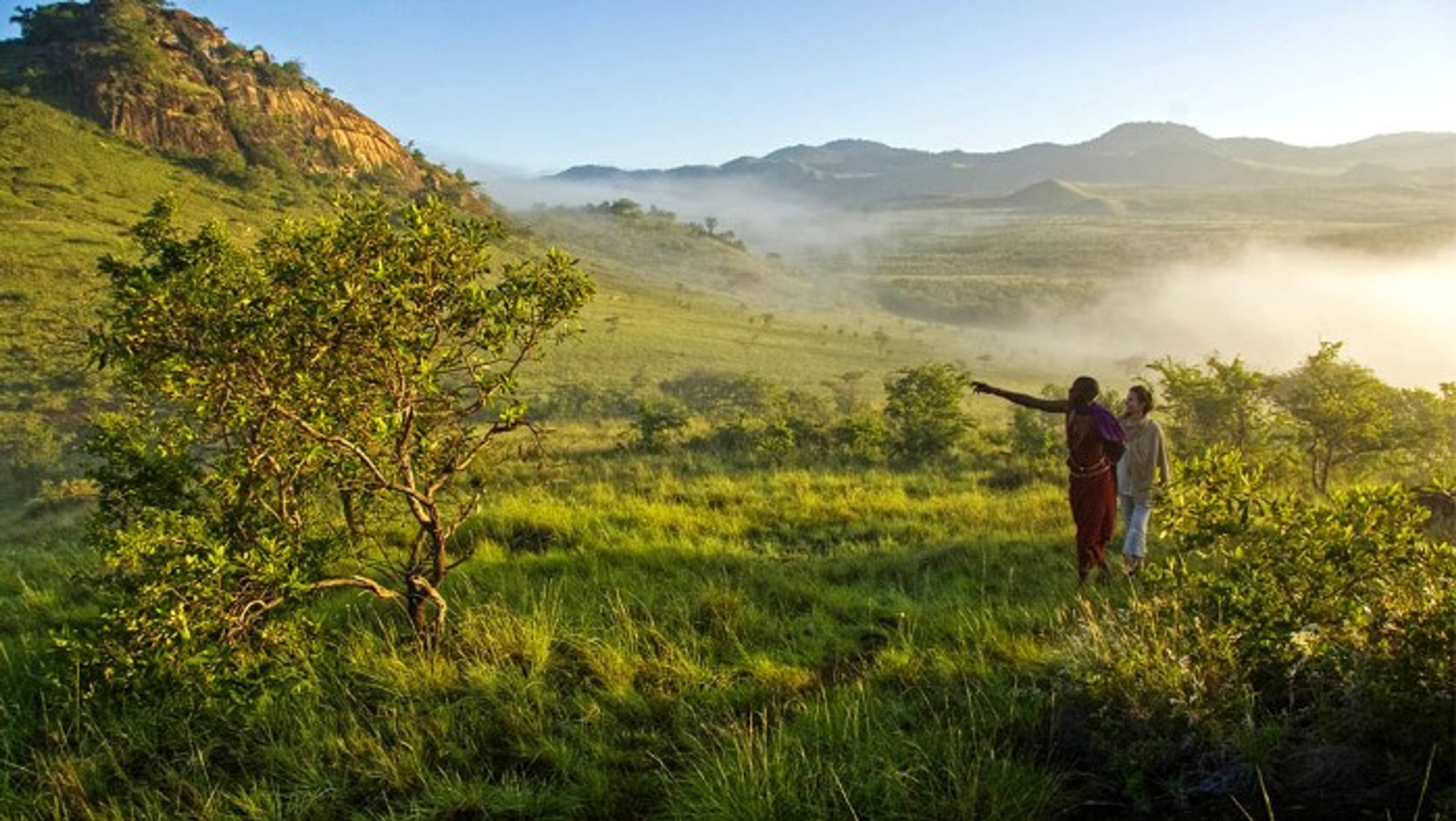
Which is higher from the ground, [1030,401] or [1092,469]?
[1030,401]

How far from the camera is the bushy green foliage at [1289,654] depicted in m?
3.03

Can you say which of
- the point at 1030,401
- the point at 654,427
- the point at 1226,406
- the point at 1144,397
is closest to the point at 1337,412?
the point at 1226,406

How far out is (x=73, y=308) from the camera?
3616 cm

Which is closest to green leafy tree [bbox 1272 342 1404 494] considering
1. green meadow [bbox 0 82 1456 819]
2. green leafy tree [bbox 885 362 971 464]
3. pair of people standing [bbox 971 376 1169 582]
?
green meadow [bbox 0 82 1456 819]

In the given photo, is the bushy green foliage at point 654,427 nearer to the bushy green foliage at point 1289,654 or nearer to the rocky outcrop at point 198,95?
the bushy green foliage at point 1289,654

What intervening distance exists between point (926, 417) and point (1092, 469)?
28.1ft

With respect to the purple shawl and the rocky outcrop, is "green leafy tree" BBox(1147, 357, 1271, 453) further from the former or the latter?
the rocky outcrop

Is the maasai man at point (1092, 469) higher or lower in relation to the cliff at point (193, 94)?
lower

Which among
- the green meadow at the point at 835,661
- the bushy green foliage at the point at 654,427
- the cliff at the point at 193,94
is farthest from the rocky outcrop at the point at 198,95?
the green meadow at the point at 835,661

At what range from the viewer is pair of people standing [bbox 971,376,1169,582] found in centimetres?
696

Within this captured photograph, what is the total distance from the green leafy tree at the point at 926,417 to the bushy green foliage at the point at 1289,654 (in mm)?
10536

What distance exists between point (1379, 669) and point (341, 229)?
18.1 feet

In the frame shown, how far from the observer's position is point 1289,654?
11.7 ft

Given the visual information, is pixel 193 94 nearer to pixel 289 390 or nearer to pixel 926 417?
pixel 926 417
